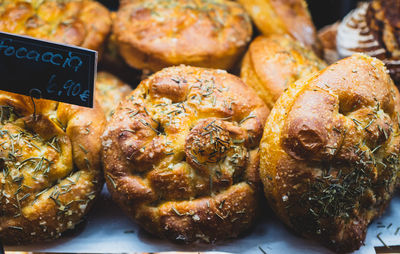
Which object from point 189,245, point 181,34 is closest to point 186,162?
point 189,245

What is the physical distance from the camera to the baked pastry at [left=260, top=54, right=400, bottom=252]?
4.88 feet

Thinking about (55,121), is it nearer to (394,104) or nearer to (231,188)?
(231,188)

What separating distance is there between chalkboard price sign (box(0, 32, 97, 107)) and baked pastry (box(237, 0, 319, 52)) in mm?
1400

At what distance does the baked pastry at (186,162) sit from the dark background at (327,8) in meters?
1.71

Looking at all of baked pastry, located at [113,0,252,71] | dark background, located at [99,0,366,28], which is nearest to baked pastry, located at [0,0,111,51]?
baked pastry, located at [113,0,252,71]

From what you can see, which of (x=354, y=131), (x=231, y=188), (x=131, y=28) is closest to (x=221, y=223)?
(x=231, y=188)

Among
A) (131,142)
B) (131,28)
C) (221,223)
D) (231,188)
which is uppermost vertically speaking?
(131,28)

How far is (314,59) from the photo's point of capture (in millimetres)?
2293

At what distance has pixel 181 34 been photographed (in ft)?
7.56

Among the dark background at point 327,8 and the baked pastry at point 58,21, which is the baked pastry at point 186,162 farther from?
the dark background at point 327,8

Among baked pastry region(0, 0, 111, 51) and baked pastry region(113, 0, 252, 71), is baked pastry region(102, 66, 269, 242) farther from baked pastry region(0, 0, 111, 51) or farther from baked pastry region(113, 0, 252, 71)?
baked pastry region(0, 0, 111, 51)

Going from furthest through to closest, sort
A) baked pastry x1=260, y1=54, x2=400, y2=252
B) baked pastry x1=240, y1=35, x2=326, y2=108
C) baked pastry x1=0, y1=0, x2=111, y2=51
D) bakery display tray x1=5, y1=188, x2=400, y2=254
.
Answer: baked pastry x1=0, y1=0, x2=111, y2=51 < baked pastry x1=240, y1=35, x2=326, y2=108 < bakery display tray x1=5, y1=188, x2=400, y2=254 < baked pastry x1=260, y1=54, x2=400, y2=252

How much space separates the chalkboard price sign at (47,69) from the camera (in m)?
1.52

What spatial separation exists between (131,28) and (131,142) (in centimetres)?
109
